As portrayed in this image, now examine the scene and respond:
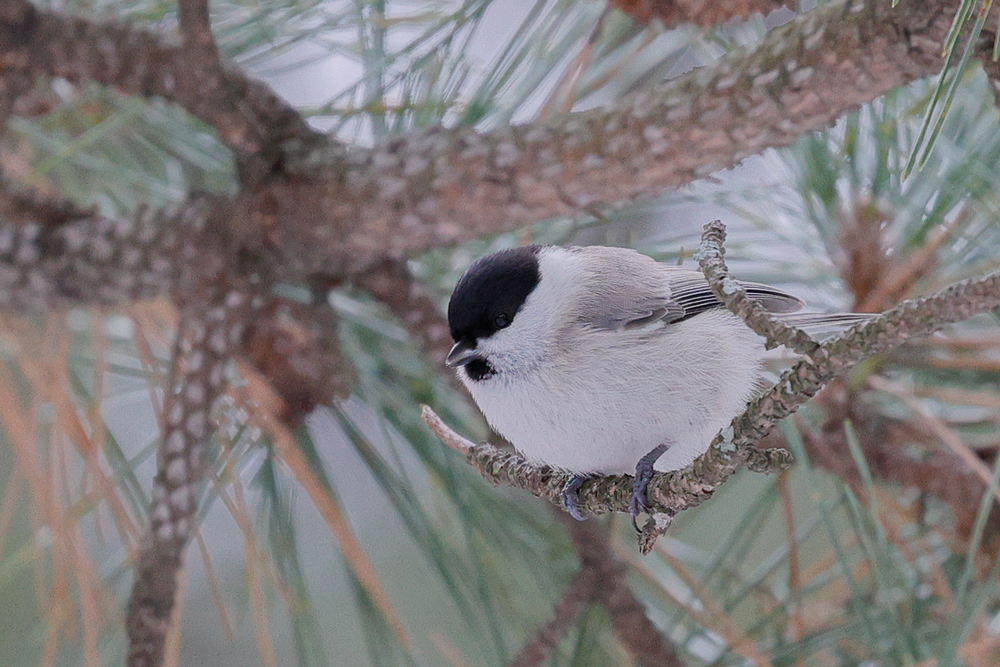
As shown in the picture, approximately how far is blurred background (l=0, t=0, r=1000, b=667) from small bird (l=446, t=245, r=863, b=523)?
46 mm

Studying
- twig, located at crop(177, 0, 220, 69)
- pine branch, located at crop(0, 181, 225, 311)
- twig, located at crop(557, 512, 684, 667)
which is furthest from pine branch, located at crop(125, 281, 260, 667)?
twig, located at crop(557, 512, 684, 667)

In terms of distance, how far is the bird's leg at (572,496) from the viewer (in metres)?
0.57

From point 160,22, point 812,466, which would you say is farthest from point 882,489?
point 160,22

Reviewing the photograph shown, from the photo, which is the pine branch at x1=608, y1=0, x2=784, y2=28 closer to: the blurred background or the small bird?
the blurred background

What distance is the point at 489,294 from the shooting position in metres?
0.63

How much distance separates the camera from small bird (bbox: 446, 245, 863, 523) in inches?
22.5

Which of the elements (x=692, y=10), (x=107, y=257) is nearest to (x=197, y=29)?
(x=107, y=257)

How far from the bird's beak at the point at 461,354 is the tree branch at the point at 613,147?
0.26ft

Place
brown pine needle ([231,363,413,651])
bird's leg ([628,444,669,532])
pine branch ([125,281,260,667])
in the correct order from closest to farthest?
bird's leg ([628,444,669,532]), pine branch ([125,281,260,667]), brown pine needle ([231,363,413,651])

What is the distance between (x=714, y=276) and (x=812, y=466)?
0.37m

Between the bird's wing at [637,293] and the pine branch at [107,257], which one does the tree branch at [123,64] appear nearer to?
the pine branch at [107,257]

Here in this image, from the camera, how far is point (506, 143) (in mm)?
615

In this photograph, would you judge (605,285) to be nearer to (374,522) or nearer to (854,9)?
(854,9)

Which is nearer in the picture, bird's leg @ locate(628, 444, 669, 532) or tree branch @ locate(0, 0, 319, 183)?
bird's leg @ locate(628, 444, 669, 532)
